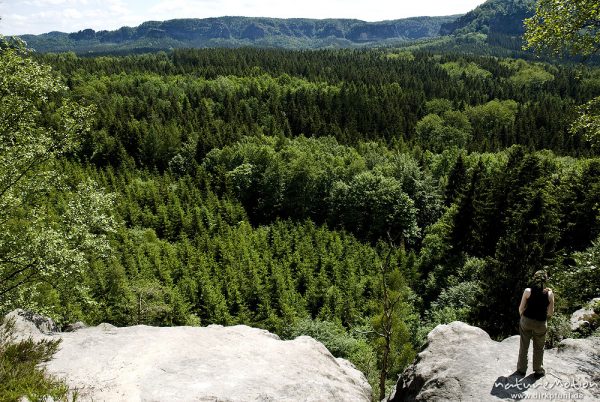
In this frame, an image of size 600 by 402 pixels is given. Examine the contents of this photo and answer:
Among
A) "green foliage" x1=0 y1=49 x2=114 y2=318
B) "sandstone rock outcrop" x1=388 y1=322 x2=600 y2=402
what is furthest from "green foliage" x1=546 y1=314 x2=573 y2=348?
"green foliage" x1=0 y1=49 x2=114 y2=318

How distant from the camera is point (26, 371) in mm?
9703

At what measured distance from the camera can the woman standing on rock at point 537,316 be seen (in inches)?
383

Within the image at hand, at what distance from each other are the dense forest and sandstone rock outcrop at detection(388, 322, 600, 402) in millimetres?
1913

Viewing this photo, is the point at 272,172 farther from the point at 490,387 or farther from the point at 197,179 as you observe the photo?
the point at 490,387

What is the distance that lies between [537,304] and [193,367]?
8958 mm

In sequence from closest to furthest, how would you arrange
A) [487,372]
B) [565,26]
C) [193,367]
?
[487,372] → [565,26] → [193,367]

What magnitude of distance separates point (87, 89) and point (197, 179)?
56250 millimetres

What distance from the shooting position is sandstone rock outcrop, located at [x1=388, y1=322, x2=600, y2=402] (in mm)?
9742

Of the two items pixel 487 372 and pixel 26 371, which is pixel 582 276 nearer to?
pixel 487 372

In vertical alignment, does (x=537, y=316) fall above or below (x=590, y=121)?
below

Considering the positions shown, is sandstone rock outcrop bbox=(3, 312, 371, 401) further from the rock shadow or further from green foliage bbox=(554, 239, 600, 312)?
green foliage bbox=(554, 239, 600, 312)

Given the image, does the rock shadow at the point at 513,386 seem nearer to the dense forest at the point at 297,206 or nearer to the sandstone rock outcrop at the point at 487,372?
the sandstone rock outcrop at the point at 487,372

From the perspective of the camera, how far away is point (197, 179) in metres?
75.8

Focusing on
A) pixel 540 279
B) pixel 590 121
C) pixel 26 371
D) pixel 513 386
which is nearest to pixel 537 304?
pixel 540 279
